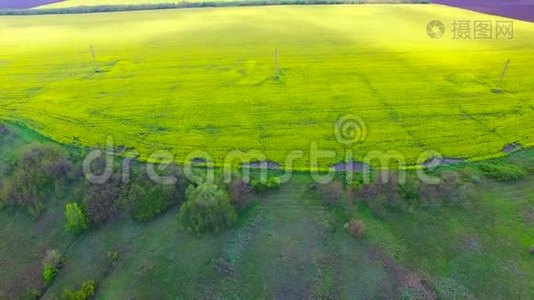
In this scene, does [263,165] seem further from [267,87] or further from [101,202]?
[267,87]

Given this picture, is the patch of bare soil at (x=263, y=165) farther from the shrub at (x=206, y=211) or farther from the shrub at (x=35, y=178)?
the shrub at (x=35, y=178)

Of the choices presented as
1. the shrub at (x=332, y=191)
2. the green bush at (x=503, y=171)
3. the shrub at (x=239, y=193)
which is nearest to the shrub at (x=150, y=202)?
the shrub at (x=239, y=193)

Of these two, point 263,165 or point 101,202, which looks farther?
point 263,165

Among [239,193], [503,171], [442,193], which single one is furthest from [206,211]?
[503,171]

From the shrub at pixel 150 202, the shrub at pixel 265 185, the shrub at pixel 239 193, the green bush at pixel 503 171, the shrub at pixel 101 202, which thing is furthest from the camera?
the green bush at pixel 503 171

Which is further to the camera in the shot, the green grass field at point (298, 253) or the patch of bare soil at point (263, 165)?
the patch of bare soil at point (263, 165)

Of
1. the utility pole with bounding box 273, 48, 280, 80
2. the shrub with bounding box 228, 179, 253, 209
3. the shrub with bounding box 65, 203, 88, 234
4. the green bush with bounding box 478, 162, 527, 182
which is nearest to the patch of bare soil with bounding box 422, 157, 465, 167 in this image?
the green bush with bounding box 478, 162, 527, 182
